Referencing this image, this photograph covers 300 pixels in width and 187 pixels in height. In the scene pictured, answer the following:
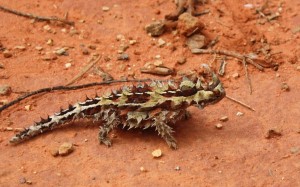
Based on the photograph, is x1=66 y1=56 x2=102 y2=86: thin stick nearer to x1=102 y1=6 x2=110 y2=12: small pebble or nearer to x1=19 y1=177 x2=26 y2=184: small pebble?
x1=102 y1=6 x2=110 y2=12: small pebble

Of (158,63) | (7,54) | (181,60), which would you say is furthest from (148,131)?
(7,54)

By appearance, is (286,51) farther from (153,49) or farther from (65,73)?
(65,73)

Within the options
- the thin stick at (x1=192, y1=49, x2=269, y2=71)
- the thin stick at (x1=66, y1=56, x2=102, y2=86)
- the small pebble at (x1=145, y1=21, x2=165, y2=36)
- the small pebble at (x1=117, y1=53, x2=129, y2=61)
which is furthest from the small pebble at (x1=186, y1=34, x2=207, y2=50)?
the thin stick at (x1=66, y1=56, x2=102, y2=86)

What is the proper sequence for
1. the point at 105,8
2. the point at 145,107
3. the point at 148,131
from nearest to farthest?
the point at 145,107
the point at 148,131
the point at 105,8

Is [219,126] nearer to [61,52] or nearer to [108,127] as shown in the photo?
[108,127]

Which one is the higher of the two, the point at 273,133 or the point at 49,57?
the point at 49,57
